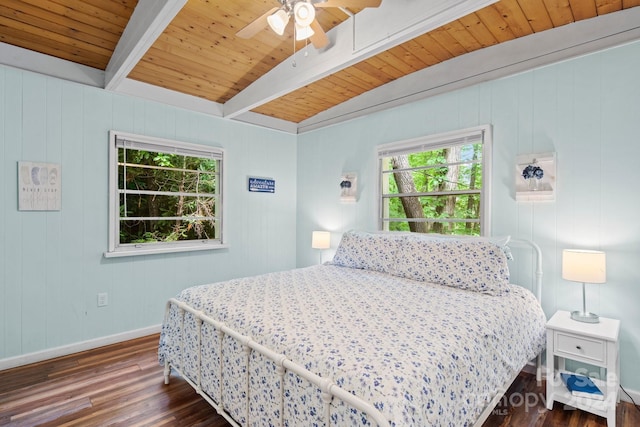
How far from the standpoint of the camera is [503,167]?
2.78 metres

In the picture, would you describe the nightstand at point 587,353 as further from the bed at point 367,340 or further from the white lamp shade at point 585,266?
the white lamp shade at point 585,266

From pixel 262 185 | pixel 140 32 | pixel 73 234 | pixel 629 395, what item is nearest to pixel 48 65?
pixel 140 32

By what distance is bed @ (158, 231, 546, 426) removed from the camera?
124cm

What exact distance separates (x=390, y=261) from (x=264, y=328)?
1.59 meters

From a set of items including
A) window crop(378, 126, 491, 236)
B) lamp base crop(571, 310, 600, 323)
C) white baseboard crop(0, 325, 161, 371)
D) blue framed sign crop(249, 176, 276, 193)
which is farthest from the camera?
blue framed sign crop(249, 176, 276, 193)

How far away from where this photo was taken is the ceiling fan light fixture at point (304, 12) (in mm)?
1801

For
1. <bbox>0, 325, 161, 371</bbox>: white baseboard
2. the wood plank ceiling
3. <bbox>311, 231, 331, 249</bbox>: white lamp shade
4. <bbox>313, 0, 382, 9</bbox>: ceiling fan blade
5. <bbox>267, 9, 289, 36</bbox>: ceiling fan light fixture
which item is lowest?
<bbox>0, 325, 161, 371</bbox>: white baseboard

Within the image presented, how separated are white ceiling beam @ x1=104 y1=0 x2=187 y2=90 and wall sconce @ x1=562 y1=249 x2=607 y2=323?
291 cm

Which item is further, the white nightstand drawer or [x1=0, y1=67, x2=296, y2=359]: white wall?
[x1=0, y1=67, x2=296, y2=359]: white wall

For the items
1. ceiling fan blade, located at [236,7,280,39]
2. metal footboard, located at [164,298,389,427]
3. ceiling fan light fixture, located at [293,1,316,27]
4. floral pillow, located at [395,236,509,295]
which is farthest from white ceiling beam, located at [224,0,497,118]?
metal footboard, located at [164,298,389,427]

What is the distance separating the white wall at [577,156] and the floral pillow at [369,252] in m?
0.92

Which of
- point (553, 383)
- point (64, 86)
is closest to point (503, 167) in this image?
point (553, 383)

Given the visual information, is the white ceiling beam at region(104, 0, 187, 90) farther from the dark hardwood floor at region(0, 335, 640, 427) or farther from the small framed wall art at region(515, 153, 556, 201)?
the small framed wall art at region(515, 153, 556, 201)

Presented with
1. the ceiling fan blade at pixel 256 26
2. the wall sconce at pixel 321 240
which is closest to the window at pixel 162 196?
the wall sconce at pixel 321 240
